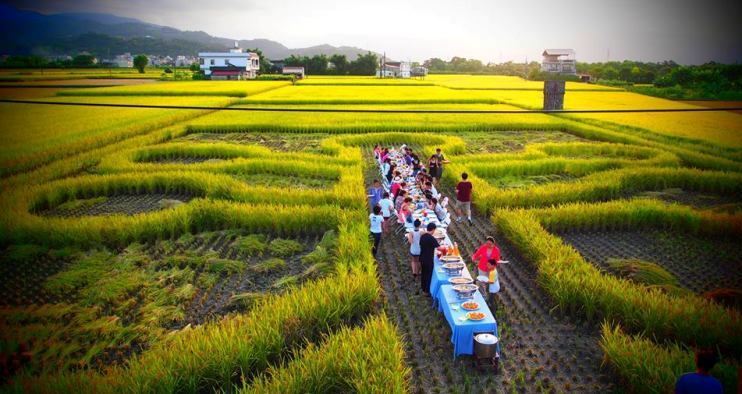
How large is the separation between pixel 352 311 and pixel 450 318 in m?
1.42

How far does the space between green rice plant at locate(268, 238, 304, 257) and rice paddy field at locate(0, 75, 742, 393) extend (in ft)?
0.14

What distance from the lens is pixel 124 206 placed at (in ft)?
37.8

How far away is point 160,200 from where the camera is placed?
39.7 feet

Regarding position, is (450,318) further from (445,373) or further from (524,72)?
(524,72)

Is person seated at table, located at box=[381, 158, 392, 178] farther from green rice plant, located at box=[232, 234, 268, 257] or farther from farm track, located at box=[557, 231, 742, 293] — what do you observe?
farm track, located at box=[557, 231, 742, 293]

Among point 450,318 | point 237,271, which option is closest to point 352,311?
point 450,318

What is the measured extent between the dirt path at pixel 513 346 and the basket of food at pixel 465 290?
63 centimetres

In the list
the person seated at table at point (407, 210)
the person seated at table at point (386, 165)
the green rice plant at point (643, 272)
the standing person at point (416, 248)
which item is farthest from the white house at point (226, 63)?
the green rice plant at point (643, 272)

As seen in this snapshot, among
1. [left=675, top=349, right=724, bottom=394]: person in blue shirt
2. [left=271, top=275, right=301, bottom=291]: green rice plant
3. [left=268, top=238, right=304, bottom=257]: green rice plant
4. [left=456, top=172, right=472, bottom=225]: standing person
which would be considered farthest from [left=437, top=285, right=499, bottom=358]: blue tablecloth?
[left=456, top=172, right=472, bottom=225]: standing person

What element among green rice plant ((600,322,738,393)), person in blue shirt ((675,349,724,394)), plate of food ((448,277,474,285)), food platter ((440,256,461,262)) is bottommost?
green rice plant ((600,322,738,393))

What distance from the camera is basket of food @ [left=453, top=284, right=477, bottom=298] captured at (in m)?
5.80

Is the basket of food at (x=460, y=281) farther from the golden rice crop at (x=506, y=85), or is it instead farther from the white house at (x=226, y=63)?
the white house at (x=226, y=63)

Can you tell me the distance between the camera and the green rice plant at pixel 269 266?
25.9ft

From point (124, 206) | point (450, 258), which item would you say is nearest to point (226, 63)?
point (124, 206)
